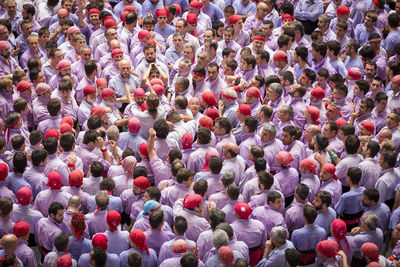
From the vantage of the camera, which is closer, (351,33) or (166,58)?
(166,58)

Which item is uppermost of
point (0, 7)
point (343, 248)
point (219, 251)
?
point (0, 7)

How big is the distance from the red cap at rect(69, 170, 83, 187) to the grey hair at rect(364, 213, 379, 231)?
4.09 m

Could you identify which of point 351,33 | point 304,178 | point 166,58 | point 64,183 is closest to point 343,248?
point 304,178

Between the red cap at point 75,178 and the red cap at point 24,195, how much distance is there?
599 mm

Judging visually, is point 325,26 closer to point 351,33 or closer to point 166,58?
point 351,33

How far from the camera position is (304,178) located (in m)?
9.80

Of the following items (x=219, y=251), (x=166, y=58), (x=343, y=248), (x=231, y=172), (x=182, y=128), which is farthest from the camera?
(x=166, y=58)

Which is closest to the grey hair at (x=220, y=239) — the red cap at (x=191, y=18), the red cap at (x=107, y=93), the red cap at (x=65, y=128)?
the red cap at (x=65, y=128)

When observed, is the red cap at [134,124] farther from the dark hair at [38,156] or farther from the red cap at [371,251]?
the red cap at [371,251]

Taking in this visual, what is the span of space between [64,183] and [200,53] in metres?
4.36

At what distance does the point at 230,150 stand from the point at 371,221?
2.38 meters

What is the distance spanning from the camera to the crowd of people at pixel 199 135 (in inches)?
340

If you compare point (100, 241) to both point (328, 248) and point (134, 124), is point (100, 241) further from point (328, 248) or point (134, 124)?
point (328, 248)

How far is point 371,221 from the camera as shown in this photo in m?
8.82
